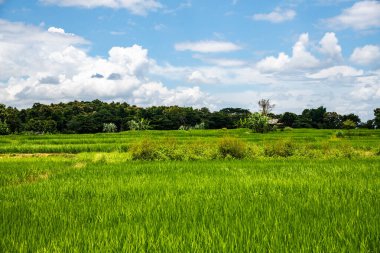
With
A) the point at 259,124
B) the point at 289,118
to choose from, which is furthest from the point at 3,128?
the point at 289,118

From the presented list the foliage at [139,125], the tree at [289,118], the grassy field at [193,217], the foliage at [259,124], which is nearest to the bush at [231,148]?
the grassy field at [193,217]

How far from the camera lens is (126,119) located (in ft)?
253

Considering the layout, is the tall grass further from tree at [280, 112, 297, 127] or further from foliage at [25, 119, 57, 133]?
tree at [280, 112, 297, 127]

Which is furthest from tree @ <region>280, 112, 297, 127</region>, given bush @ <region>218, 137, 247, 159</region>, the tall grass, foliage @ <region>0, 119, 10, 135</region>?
the tall grass

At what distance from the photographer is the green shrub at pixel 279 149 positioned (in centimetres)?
2005

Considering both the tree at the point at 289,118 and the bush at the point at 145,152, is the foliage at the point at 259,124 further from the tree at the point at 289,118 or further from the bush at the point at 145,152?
the bush at the point at 145,152

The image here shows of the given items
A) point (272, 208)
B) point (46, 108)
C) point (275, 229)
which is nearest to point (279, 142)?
point (272, 208)

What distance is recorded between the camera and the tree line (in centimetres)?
6944

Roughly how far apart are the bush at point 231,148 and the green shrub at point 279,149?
2456 millimetres

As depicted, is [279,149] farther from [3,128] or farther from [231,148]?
[3,128]

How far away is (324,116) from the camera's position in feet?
252

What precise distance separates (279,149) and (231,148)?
3.39 metres

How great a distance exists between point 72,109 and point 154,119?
18.6m

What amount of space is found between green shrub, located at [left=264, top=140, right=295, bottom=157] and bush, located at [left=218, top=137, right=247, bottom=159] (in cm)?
246
